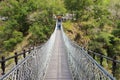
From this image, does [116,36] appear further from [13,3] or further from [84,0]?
[13,3]

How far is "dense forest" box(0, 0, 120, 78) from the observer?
34.9 m

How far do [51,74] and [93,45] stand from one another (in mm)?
22087

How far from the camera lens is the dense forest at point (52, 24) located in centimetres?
3488

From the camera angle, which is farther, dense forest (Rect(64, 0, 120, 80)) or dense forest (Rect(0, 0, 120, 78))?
dense forest (Rect(0, 0, 120, 78))

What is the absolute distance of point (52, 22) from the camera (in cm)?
3984

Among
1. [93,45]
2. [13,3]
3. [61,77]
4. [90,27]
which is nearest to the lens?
[61,77]

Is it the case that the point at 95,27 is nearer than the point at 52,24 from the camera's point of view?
No

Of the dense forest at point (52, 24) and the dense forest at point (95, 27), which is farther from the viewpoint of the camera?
the dense forest at point (52, 24)

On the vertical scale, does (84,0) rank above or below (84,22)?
above

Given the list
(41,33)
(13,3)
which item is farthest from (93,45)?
(13,3)

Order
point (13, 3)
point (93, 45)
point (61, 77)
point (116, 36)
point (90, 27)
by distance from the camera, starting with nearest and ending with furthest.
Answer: point (61, 77)
point (93, 45)
point (116, 36)
point (90, 27)
point (13, 3)

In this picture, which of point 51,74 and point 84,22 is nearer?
point 51,74

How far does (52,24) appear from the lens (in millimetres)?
39656

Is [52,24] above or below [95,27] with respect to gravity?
above
